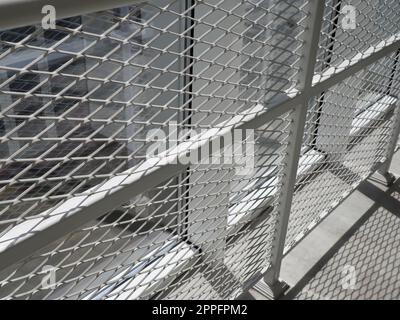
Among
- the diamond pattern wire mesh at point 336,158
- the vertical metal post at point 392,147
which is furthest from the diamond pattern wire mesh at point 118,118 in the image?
the vertical metal post at point 392,147

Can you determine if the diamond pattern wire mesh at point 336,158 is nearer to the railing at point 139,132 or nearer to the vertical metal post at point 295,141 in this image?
the railing at point 139,132

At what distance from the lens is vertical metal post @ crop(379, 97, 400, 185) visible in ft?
6.52

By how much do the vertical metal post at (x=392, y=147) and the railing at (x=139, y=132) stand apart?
14.0 inches

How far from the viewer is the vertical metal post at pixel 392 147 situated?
6.52 feet

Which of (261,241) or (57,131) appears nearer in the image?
(57,131)

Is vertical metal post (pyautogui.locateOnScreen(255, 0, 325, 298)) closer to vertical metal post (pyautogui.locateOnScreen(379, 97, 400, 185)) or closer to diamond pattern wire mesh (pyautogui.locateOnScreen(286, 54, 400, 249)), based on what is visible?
diamond pattern wire mesh (pyautogui.locateOnScreen(286, 54, 400, 249))

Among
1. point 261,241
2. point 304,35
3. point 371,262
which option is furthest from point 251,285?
point 304,35

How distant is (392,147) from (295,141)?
1.03 metres

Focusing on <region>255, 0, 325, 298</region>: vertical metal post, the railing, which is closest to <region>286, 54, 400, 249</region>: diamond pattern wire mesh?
the railing

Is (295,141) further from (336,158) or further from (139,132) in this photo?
(336,158)

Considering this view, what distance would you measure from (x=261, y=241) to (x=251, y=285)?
16 centimetres

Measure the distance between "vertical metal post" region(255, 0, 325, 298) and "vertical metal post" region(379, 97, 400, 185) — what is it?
2.95 feet

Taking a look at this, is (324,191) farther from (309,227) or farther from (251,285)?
(251,285)
